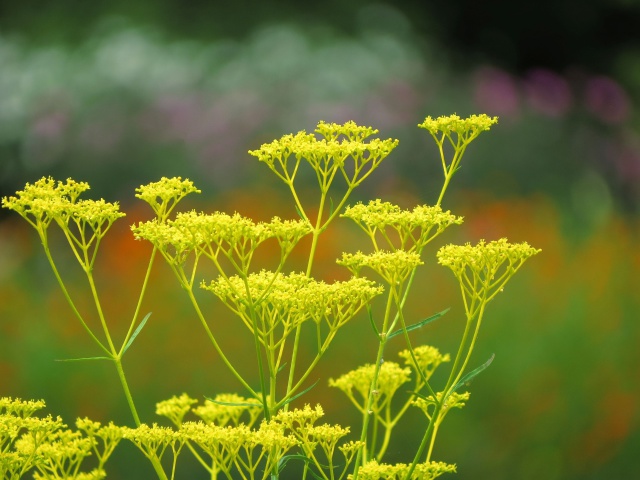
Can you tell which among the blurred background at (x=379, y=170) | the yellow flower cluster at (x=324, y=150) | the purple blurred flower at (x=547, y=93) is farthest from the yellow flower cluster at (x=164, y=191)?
the purple blurred flower at (x=547, y=93)

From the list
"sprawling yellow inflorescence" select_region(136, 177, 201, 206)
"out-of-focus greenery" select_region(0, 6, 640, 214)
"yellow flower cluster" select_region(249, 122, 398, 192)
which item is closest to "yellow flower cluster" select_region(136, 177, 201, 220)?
"sprawling yellow inflorescence" select_region(136, 177, 201, 206)

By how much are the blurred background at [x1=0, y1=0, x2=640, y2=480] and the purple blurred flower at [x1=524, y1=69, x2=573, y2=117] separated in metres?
0.01

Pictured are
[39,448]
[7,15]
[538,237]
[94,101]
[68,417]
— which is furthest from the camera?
[7,15]

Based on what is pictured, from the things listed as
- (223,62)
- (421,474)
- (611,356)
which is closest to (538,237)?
(611,356)

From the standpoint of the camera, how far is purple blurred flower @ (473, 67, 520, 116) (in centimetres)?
533

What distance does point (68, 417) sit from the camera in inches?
153

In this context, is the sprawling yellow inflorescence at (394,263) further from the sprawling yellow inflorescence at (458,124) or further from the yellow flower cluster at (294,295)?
the sprawling yellow inflorescence at (458,124)

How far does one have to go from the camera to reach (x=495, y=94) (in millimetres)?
5387

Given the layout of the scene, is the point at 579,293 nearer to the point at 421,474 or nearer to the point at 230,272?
the point at 230,272

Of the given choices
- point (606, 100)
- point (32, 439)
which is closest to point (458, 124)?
point (32, 439)

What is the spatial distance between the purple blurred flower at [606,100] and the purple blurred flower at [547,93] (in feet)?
0.49

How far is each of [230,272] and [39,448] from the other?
8.24 ft

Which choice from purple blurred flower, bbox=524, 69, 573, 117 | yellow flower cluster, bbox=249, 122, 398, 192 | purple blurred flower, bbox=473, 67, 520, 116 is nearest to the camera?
yellow flower cluster, bbox=249, 122, 398, 192

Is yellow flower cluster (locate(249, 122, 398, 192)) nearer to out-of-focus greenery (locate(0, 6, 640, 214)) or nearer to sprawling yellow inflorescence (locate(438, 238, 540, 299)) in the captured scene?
sprawling yellow inflorescence (locate(438, 238, 540, 299))
